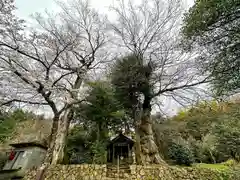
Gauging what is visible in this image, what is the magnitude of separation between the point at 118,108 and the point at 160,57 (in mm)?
4438

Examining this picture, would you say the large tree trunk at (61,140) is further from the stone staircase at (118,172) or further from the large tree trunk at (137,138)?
the large tree trunk at (137,138)

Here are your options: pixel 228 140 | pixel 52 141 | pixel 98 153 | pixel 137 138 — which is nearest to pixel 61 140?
pixel 52 141

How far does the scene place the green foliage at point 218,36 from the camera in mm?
4023

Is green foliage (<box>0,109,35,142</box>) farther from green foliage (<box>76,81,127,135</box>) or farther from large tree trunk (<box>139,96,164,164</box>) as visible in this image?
large tree trunk (<box>139,96,164,164</box>)

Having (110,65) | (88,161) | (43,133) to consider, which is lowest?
(88,161)

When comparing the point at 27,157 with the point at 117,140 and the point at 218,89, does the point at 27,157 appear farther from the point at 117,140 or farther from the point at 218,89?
the point at 218,89

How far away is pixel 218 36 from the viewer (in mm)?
4500

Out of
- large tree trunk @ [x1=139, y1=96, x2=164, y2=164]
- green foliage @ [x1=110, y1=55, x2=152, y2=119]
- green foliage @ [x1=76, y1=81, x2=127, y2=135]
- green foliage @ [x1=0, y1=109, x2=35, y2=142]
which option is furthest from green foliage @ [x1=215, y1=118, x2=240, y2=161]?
green foliage @ [x1=0, y1=109, x2=35, y2=142]

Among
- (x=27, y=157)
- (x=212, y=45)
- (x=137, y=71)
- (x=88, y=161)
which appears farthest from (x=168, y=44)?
(x=27, y=157)

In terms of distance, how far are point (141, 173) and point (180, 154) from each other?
5.24 m

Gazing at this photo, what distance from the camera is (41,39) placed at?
845 centimetres

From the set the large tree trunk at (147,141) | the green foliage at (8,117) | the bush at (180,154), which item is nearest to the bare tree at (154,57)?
the large tree trunk at (147,141)

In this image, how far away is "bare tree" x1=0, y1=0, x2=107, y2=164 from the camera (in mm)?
7418

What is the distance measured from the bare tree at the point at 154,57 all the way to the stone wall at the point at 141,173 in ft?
3.43
